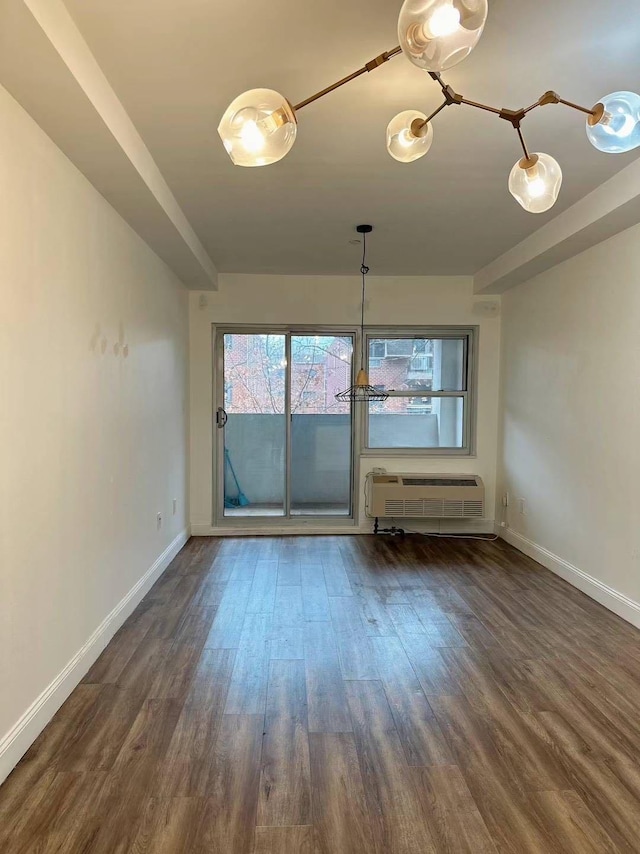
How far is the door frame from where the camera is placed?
479cm

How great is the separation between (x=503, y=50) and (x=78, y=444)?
2296 mm

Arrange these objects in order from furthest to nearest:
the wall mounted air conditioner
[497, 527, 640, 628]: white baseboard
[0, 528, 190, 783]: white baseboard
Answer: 1. the wall mounted air conditioner
2. [497, 527, 640, 628]: white baseboard
3. [0, 528, 190, 783]: white baseboard

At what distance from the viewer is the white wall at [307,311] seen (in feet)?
15.5

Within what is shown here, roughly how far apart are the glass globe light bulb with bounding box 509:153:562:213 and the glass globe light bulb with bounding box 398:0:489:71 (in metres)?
0.63

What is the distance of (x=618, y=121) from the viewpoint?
1471mm

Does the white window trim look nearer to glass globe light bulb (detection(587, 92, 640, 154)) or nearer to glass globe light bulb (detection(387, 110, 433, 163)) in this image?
glass globe light bulb (detection(387, 110, 433, 163))

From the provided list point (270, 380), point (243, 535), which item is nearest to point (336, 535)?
point (243, 535)

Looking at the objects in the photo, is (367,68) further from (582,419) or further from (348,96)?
(582,419)

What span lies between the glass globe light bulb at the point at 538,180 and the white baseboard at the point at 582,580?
93.8 inches

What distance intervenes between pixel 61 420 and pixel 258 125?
1.43 meters

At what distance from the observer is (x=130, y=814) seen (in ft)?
5.01

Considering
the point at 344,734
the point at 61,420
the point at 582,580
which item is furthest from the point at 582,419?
the point at 61,420

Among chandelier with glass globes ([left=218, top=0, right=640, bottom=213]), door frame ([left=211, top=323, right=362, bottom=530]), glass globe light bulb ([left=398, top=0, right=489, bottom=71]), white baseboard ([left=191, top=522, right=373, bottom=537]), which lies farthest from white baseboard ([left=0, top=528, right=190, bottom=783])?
glass globe light bulb ([left=398, top=0, right=489, bottom=71])

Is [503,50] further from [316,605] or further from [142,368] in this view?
[316,605]
